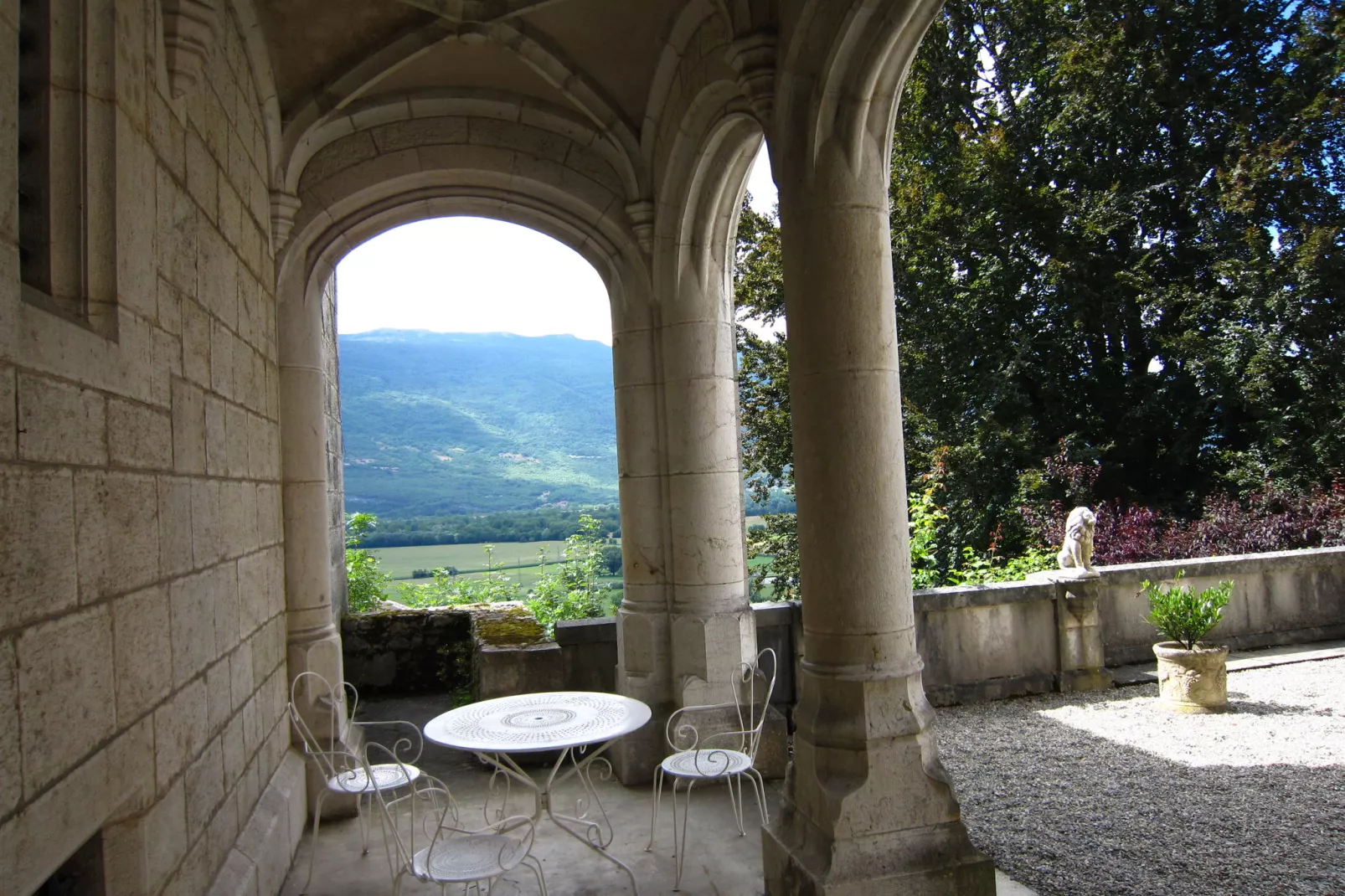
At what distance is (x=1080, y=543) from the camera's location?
238 inches

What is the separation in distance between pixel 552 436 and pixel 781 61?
143 feet

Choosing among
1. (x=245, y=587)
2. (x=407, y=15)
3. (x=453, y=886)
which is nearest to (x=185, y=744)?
(x=245, y=587)

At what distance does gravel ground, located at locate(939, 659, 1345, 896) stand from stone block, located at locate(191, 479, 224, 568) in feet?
9.13

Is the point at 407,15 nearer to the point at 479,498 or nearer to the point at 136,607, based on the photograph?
the point at 136,607

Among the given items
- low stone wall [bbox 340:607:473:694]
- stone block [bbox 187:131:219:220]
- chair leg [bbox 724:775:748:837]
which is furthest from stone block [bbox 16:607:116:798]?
low stone wall [bbox 340:607:473:694]

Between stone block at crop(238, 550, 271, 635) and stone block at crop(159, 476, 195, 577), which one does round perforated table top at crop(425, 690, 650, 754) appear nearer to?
stone block at crop(238, 550, 271, 635)

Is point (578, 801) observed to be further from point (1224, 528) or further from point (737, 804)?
point (1224, 528)

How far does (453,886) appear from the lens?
3402 mm

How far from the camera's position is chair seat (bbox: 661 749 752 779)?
3373 mm

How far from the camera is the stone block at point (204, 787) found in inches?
92.7

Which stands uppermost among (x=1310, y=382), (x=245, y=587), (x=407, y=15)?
(x=407, y=15)

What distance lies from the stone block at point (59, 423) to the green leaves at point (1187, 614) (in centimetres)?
539

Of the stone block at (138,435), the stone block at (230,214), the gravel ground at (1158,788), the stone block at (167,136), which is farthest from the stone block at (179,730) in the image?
the gravel ground at (1158,788)

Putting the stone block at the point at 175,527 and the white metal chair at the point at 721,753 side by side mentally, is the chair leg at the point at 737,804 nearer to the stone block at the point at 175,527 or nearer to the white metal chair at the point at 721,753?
the white metal chair at the point at 721,753
